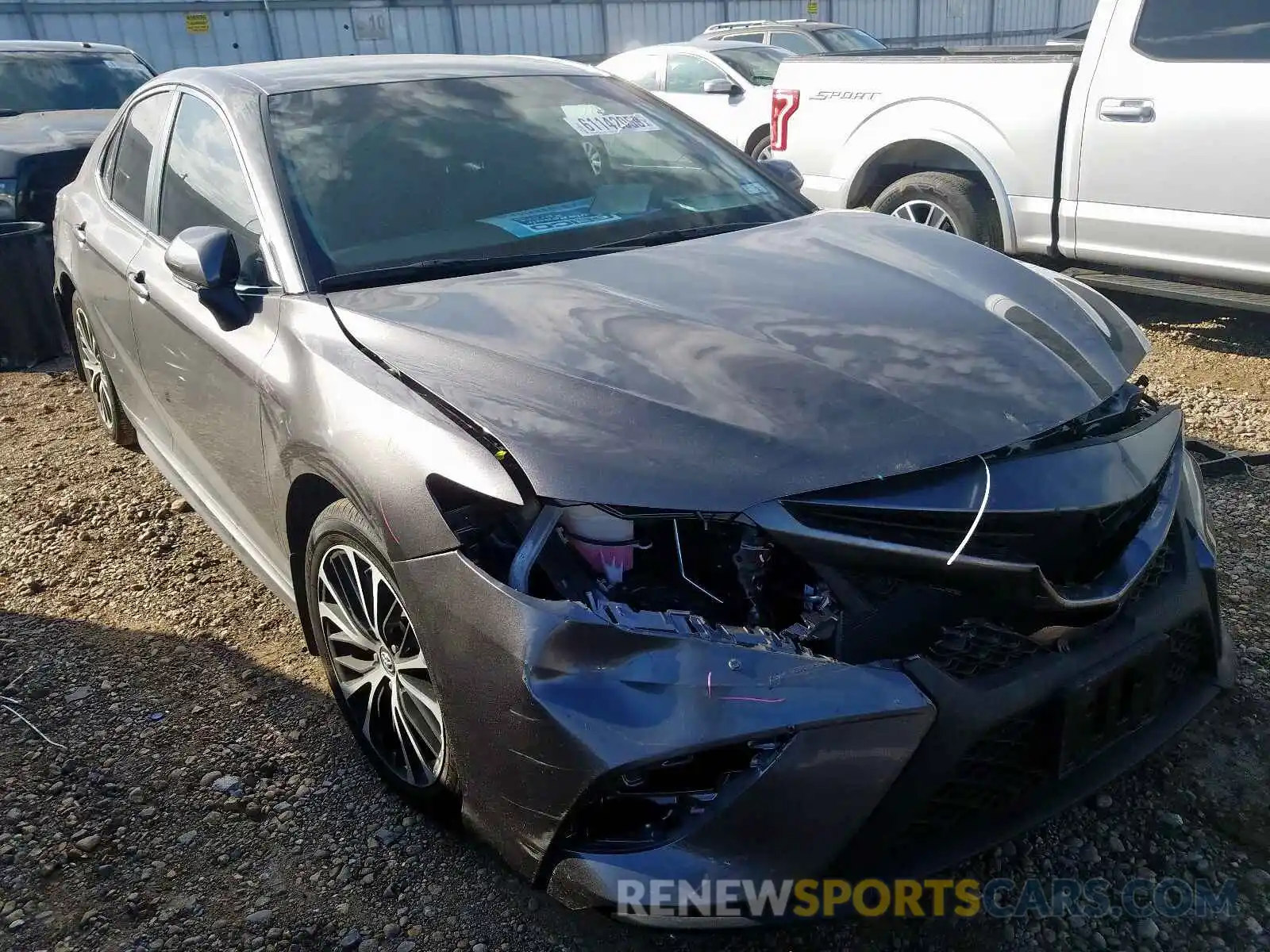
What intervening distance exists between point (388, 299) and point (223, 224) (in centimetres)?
79

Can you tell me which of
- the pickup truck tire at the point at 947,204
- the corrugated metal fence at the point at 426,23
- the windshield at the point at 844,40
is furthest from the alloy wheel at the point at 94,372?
the corrugated metal fence at the point at 426,23

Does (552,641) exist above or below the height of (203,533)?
above

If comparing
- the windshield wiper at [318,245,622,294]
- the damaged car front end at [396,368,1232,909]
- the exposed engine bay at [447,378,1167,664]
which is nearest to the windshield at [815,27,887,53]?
the windshield wiper at [318,245,622,294]

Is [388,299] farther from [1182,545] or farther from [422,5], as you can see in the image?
[422,5]

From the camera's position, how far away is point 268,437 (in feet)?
8.59

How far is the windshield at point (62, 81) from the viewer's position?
7.73 m

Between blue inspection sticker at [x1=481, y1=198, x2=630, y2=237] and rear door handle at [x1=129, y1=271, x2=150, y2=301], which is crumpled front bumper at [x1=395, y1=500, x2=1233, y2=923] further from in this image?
rear door handle at [x1=129, y1=271, x2=150, y2=301]

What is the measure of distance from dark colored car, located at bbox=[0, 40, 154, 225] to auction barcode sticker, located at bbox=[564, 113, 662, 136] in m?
4.50

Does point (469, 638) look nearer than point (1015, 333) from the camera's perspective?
Yes

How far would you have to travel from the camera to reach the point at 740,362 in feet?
7.29

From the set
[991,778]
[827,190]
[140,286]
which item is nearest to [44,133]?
[140,286]

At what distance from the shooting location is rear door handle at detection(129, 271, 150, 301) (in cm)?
339

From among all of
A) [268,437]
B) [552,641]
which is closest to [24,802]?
[268,437]

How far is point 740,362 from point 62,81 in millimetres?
7818
